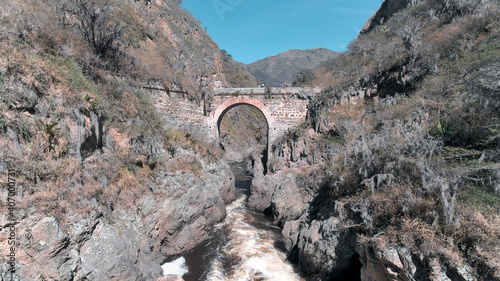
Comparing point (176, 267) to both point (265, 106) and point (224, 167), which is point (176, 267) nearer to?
point (224, 167)

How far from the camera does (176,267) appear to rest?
340 inches

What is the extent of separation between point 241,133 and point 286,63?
8472 centimetres

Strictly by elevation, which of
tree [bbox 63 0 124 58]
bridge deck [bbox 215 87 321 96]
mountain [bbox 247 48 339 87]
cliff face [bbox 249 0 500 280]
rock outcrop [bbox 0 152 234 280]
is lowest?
rock outcrop [bbox 0 152 234 280]

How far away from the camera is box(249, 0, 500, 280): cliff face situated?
4.71m

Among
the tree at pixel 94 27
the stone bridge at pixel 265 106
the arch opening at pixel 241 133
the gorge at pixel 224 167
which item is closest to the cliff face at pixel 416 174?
the gorge at pixel 224 167

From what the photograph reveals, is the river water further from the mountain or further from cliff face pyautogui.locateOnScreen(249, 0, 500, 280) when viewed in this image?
the mountain

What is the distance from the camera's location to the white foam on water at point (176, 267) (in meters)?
8.33

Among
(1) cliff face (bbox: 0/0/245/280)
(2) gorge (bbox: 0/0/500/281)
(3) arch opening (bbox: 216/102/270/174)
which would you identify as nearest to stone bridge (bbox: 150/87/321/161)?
(2) gorge (bbox: 0/0/500/281)

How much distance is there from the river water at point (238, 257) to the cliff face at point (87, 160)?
2.04ft

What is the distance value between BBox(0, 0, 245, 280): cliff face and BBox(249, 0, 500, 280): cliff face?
517 cm

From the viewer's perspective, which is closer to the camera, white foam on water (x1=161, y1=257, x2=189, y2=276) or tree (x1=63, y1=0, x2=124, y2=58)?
white foam on water (x1=161, y1=257, x2=189, y2=276)

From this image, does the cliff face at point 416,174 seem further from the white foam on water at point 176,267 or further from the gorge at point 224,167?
the white foam on water at point 176,267

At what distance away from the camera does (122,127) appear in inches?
385

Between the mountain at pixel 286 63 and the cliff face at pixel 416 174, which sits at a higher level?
the mountain at pixel 286 63
